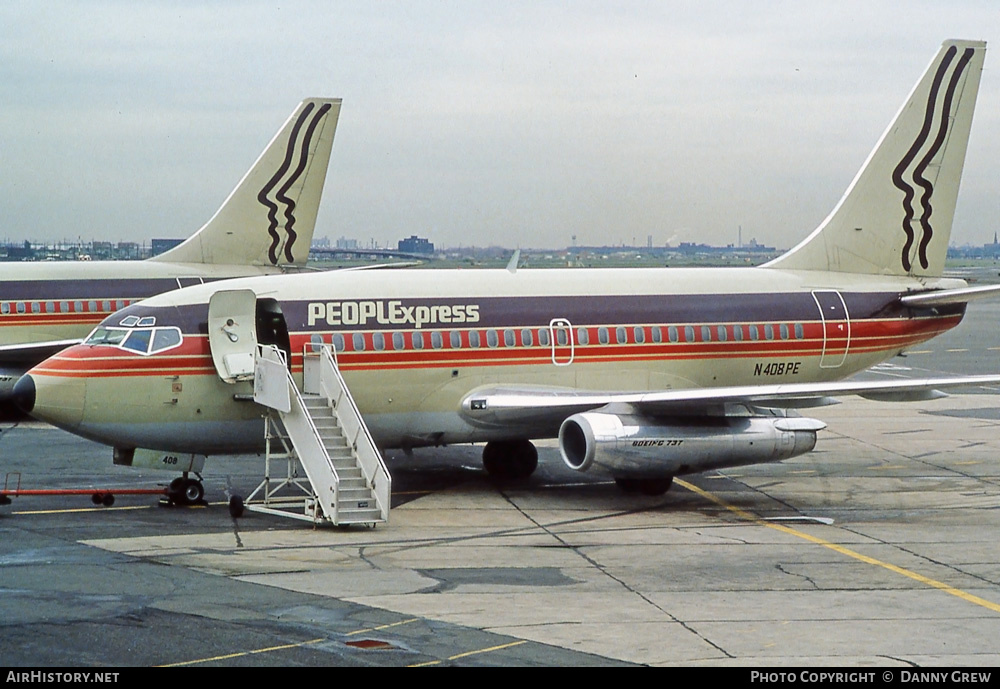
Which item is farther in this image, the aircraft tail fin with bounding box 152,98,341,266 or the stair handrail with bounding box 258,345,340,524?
the aircraft tail fin with bounding box 152,98,341,266

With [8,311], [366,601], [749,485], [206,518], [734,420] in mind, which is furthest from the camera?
[8,311]

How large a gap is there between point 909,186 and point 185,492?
19.3 meters

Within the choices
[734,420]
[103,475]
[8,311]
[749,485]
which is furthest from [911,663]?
[8,311]

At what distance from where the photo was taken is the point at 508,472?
31125 mm

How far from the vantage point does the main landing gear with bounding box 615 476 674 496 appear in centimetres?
2837

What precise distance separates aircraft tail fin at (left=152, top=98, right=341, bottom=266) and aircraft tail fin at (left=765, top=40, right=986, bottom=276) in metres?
19.9

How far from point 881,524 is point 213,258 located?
2962 cm

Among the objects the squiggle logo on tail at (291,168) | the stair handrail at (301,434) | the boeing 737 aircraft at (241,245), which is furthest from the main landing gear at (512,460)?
the squiggle logo on tail at (291,168)

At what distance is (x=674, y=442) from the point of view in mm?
27156

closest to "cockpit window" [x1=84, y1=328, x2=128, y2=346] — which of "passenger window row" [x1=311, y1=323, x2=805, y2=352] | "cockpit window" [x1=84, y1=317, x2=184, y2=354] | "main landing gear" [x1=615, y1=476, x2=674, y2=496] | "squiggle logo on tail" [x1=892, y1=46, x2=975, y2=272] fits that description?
"cockpit window" [x1=84, y1=317, x2=184, y2=354]

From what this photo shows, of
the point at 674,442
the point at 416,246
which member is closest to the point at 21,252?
the point at 416,246

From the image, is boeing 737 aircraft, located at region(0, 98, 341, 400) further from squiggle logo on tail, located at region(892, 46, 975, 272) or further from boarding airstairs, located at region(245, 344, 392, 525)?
squiggle logo on tail, located at region(892, 46, 975, 272)

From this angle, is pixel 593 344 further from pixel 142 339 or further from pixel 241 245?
pixel 241 245
